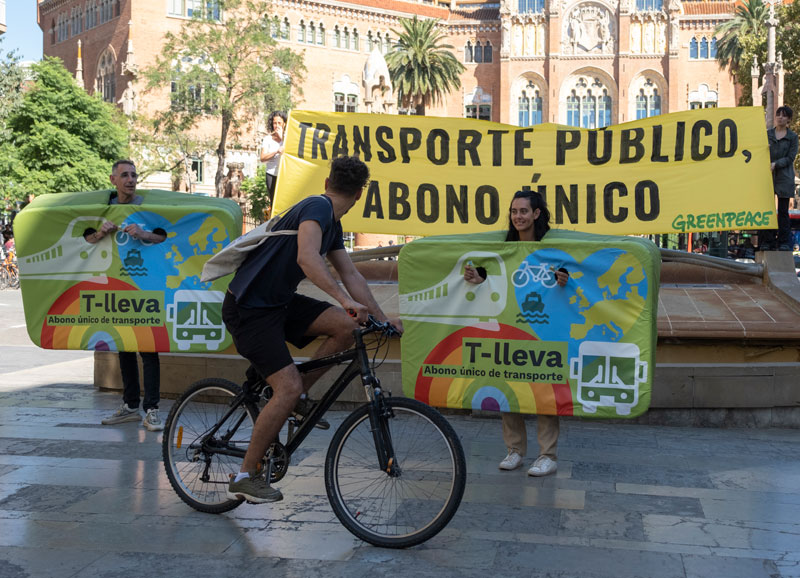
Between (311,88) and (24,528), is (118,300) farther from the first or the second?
(311,88)

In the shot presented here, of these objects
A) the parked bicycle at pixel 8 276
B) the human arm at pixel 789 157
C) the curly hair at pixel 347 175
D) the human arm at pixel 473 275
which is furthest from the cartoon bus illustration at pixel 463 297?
the parked bicycle at pixel 8 276

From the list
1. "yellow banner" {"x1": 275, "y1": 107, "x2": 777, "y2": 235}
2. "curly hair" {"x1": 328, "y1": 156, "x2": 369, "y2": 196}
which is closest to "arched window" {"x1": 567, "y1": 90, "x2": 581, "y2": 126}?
"yellow banner" {"x1": 275, "y1": 107, "x2": 777, "y2": 235}

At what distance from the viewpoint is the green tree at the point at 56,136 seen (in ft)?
169

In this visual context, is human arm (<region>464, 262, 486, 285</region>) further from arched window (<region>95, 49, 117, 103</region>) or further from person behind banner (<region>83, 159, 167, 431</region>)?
arched window (<region>95, 49, 117, 103</region>)

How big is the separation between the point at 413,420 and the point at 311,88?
265 feet

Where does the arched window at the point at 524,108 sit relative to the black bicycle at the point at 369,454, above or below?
above

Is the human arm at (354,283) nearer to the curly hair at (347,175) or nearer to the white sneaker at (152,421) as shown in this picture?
the curly hair at (347,175)

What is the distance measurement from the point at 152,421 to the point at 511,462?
2.85m

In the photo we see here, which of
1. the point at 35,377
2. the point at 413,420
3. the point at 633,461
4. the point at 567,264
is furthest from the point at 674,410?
the point at 35,377

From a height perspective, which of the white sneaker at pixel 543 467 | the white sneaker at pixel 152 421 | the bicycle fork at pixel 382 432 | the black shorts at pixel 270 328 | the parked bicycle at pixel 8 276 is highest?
the parked bicycle at pixel 8 276

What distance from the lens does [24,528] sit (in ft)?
15.9

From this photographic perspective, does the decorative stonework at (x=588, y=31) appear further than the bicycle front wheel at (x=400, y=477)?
Yes

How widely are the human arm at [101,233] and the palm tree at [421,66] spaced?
77.5 metres

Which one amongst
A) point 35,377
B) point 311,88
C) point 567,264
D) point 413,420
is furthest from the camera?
point 311,88
